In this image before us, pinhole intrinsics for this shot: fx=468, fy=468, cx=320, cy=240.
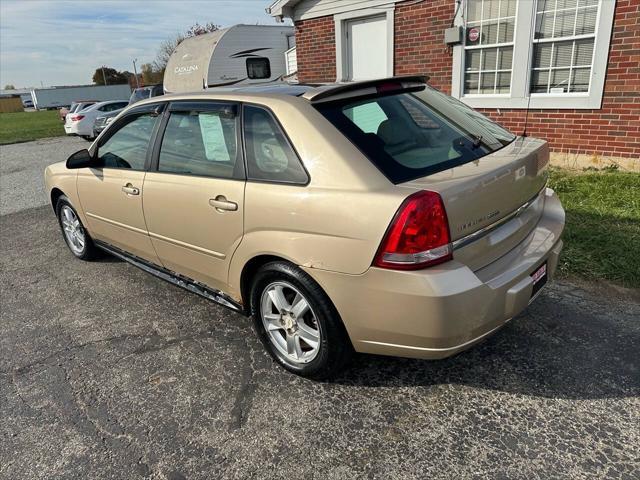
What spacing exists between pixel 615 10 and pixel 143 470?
23.0 ft

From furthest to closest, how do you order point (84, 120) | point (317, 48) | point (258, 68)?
point (84, 120) < point (258, 68) < point (317, 48)

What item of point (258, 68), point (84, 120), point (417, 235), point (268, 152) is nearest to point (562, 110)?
point (268, 152)

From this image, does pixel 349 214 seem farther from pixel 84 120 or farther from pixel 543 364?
pixel 84 120

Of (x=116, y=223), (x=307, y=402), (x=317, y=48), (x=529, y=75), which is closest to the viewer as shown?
(x=307, y=402)

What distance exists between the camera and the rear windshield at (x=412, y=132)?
→ 7.72 feet

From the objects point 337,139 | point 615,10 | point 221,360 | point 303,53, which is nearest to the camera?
point 337,139

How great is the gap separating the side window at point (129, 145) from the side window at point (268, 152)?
1121mm

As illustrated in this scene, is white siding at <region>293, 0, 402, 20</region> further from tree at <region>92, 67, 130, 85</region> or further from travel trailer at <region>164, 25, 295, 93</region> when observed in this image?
tree at <region>92, 67, 130, 85</region>

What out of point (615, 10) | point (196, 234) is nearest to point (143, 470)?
point (196, 234)

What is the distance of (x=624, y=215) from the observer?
473cm

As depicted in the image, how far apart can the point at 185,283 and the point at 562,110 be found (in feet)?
19.4

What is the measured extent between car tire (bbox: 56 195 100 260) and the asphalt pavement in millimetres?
1116

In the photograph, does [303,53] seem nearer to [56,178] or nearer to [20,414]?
[56,178]

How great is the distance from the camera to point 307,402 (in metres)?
2.55
